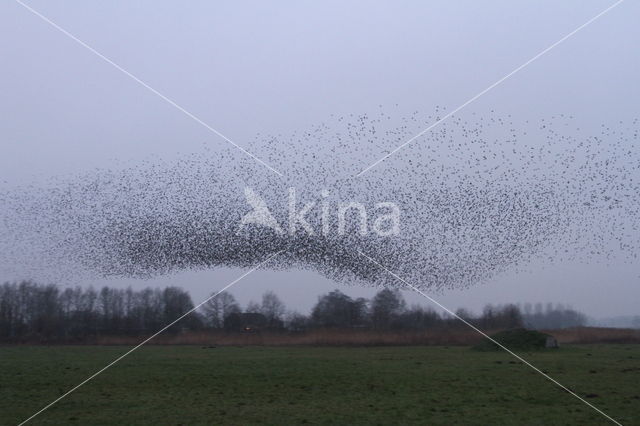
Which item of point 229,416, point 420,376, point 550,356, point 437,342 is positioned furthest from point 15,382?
point 437,342

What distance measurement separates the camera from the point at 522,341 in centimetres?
3972

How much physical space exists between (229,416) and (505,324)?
4042 cm

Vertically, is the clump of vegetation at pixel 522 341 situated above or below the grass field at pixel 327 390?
above

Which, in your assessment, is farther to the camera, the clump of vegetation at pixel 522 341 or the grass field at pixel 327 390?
the clump of vegetation at pixel 522 341

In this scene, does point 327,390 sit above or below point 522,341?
below

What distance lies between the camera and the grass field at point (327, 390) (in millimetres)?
18609

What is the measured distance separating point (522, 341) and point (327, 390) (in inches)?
778

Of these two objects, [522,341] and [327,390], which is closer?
[327,390]

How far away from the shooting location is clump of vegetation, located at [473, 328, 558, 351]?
39.1 metres

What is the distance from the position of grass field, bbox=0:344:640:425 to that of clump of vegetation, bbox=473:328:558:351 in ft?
13.5

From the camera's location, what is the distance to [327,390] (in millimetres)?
23484

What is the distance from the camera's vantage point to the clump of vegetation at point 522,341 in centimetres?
3909

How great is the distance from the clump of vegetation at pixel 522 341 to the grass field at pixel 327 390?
13.5ft

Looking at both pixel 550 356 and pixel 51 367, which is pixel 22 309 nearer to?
pixel 51 367
